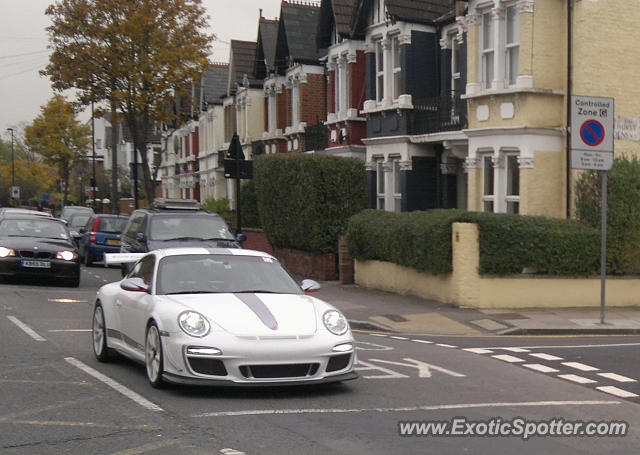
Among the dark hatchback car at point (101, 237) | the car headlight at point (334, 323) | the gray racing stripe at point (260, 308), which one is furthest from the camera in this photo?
the dark hatchback car at point (101, 237)

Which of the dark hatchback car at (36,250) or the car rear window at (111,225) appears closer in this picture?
the dark hatchback car at (36,250)

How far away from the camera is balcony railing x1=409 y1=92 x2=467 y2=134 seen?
22.8 m

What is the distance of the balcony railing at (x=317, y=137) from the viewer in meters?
31.0

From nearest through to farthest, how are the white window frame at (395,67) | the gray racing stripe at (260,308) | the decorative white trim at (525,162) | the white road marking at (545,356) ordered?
the gray racing stripe at (260,308), the white road marking at (545,356), the decorative white trim at (525,162), the white window frame at (395,67)

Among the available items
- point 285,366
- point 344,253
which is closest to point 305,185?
point 344,253

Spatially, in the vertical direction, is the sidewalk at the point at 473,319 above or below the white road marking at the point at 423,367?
below

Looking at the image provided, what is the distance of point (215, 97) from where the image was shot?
168 feet

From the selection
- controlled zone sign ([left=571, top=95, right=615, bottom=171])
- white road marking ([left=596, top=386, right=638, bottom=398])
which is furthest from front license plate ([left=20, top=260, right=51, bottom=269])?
white road marking ([left=596, top=386, right=638, bottom=398])

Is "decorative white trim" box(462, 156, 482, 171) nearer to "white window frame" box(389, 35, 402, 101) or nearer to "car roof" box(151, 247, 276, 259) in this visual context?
"white window frame" box(389, 35, 402, 101)

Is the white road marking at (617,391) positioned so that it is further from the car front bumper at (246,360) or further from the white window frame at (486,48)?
the white window frame at (486,48)

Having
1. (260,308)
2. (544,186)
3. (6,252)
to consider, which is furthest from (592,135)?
(6,252)

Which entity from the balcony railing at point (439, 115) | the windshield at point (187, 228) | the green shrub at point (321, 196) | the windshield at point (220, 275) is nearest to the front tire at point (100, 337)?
the windshield at point (220, 275)

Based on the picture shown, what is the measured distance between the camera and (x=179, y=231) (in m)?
18.6

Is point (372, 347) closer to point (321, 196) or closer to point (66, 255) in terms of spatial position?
point (66, 255)
